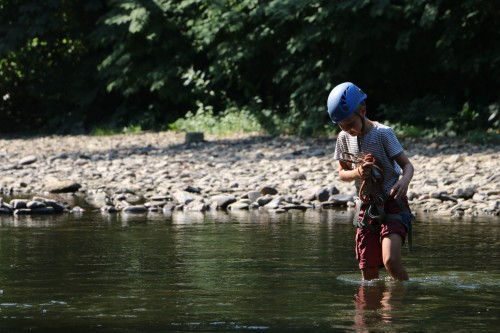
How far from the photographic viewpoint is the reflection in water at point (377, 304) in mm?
5418

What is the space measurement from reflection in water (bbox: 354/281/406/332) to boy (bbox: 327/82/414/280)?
107 millimetres

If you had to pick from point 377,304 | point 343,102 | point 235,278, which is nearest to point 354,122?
point 343,102

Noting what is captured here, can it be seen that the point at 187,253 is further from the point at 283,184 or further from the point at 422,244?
the point at 283,184

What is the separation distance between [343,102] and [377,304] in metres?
1.25

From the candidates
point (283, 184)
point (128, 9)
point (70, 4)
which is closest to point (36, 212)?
point (283, 184)

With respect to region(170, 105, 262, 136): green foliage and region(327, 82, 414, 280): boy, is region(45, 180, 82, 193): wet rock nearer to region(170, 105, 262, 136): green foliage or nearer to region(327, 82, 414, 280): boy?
region(327, 82, 414, 280): boy

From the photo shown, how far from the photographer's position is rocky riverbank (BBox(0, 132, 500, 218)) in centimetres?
1233

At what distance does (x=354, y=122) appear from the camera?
6.58m

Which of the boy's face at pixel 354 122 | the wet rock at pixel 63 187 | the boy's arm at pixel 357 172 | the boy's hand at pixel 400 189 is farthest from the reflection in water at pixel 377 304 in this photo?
the wet rock at pixel 63 187

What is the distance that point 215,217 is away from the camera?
449 inches

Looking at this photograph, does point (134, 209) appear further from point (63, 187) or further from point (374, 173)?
point (374, 173)

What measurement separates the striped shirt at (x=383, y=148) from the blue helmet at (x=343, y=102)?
264 millimetres

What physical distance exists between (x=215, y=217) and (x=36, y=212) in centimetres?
204

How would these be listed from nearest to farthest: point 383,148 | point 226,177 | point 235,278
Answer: point 383,148
point 235,278
point 226,177
